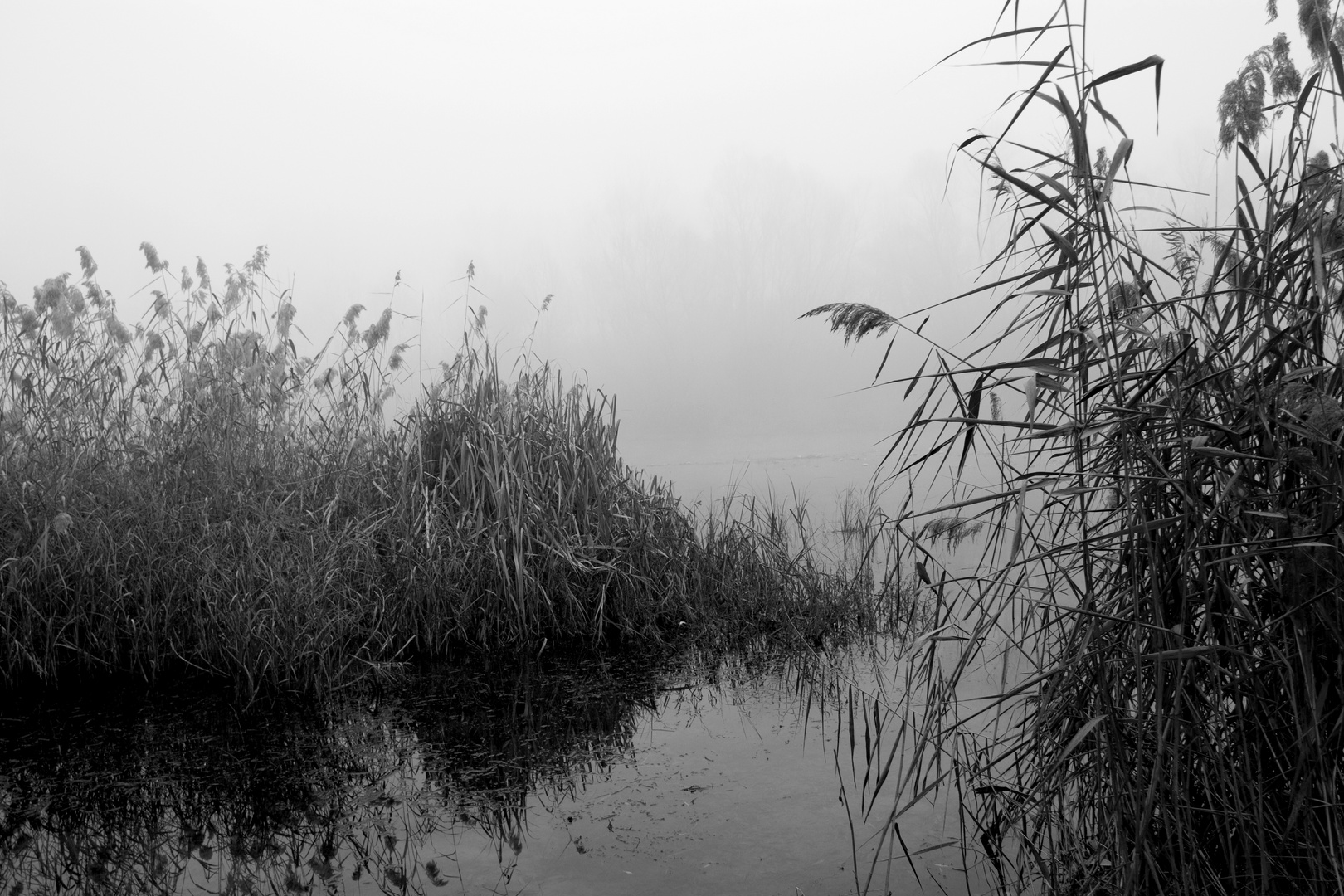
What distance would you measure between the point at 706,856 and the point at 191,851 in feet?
5.14

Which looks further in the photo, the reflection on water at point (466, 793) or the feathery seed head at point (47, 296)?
the feathery seed head at point (47, 296)

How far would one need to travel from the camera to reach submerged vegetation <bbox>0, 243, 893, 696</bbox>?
433 cm

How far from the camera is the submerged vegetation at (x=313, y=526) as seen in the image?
4328 mm

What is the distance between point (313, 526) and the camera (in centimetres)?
482

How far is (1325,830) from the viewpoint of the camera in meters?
1.81

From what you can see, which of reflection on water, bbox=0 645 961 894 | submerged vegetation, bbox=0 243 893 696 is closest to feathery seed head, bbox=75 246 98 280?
submerged vegetation, bbox=0 243 893 696

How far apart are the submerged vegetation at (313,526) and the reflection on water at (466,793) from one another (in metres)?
0.43

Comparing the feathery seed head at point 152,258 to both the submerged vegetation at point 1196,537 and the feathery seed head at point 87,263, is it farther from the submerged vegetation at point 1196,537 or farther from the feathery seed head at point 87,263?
the submerged vegetation at point 1196,537

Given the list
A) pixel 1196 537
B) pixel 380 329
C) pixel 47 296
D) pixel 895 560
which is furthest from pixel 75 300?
pixel 1196 537

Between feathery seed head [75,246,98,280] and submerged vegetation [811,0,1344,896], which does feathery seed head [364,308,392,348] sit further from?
submerged vegetation [811,0,1344,896]

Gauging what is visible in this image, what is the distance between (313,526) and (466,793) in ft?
7.28

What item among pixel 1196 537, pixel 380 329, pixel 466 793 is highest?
pixel 380 329

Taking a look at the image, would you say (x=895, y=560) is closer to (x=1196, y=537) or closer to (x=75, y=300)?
(x=1196, y=537)

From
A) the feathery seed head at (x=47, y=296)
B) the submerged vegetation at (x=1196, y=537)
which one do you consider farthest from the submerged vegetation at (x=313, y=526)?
the submerged vegetation at (x=1196, y=537)
